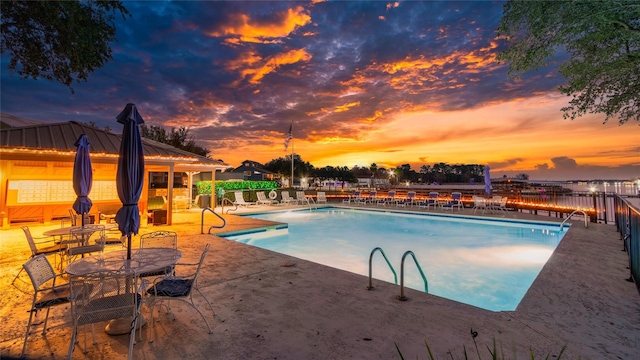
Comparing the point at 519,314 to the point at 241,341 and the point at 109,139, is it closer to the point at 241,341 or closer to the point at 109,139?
the point at 241,341

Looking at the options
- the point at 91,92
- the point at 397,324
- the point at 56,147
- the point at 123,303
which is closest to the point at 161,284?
the point at 123,303

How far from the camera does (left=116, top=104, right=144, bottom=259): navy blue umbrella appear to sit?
138 inches

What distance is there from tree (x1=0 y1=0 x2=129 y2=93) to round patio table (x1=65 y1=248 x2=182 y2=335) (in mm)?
4375

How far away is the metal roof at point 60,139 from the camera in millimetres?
7246

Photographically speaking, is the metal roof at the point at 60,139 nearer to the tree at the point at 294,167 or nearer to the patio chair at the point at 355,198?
the patio chair at the point at 355,198

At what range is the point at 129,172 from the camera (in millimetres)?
3525

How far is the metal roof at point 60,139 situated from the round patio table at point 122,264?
626 centimetres

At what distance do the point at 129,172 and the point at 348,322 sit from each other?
3183mm

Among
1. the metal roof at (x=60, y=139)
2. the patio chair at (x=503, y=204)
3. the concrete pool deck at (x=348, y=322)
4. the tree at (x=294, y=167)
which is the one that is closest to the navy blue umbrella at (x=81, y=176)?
the concrete pool deck at (x=348, y=322)

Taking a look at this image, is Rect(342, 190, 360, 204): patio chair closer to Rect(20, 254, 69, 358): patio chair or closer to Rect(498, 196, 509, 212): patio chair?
Rect(498, 196, 509, 212): patio chair

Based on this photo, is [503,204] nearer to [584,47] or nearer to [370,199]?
[370,199]

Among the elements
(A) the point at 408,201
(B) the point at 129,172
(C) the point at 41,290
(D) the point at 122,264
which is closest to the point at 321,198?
(A) the point at 408,201

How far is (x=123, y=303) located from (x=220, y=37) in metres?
13.5

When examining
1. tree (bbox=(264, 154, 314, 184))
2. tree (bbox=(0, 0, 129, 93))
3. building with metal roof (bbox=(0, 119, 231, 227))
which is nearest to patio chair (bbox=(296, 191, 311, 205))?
building with metal roof (bbox=(0, 119, 231, 227))
